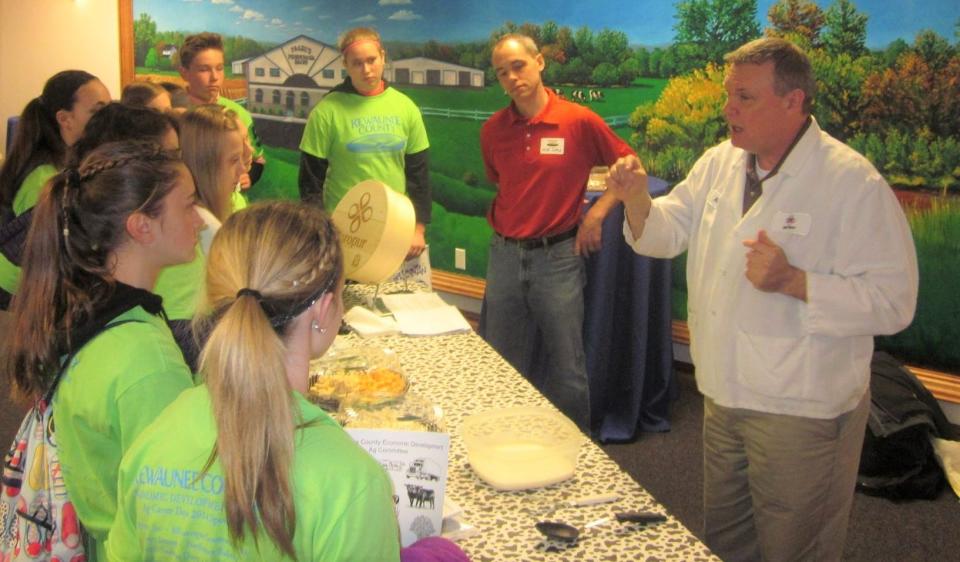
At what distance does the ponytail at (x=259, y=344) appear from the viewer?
1.06m

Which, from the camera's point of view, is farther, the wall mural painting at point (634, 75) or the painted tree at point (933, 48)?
the wall mural painting at point (634, 75)

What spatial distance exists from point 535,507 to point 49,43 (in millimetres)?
7100

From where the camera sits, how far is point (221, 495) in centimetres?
109

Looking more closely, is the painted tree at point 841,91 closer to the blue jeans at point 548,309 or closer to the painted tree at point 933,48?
the painted tree at point 933,48

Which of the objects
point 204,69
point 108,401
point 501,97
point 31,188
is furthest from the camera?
point 501,97

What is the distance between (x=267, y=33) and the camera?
6.71 m

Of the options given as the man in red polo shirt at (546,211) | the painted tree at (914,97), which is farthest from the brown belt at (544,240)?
the painted tree at (914,97)

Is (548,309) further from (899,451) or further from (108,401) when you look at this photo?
(108,401)

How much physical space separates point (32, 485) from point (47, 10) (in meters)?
6.86

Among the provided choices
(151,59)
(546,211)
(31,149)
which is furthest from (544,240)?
(151,59)

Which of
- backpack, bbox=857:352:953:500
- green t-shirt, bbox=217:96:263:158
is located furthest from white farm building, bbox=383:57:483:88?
backpack, bbox=857:352:953:500

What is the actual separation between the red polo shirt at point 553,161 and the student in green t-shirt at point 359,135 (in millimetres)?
460

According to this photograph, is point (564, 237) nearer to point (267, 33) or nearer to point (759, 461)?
point (759, 461)

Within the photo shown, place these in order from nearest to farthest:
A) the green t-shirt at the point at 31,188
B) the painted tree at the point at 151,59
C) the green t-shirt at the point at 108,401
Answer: the green t-shirt at the point at 108,401 → the green t-shirt at the point at 31,188 → the painted tree at the point at 151,59
